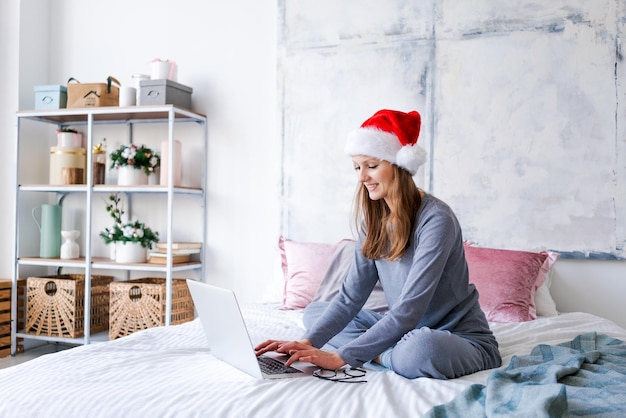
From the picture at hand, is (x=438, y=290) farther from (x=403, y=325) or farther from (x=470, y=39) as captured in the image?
(x=470, y=39)

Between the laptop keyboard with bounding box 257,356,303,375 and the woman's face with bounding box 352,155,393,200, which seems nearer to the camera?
the laptop keyboard with bounding box 257,356,303,375

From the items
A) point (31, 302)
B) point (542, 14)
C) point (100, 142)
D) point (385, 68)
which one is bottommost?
point (31, 302)

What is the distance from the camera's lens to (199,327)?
2373 mm

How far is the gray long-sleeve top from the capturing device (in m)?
1.78

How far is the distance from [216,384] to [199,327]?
2.71 ft

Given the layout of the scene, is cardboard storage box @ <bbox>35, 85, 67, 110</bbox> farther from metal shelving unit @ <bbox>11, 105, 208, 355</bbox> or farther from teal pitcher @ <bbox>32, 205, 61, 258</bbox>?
teal pitcher @ <bbox>32, 205, 61, 258</bbox>

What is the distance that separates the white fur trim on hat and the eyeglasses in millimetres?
632

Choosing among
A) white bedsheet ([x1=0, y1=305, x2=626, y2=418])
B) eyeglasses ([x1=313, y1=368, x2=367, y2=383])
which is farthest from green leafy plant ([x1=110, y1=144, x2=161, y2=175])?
eyeglasses ([x1=313, y1=368, x2=367, y2=383])

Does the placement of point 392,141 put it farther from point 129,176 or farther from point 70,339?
point 70,339

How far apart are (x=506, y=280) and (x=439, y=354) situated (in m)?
1.17

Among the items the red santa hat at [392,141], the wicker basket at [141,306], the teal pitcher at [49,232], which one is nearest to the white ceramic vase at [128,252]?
the wicker basket at [141,306]

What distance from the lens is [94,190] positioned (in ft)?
12.0

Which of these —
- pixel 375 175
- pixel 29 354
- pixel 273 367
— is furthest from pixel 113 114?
pixel 273 367

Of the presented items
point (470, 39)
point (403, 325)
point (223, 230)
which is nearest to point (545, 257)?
point (470, 39)
